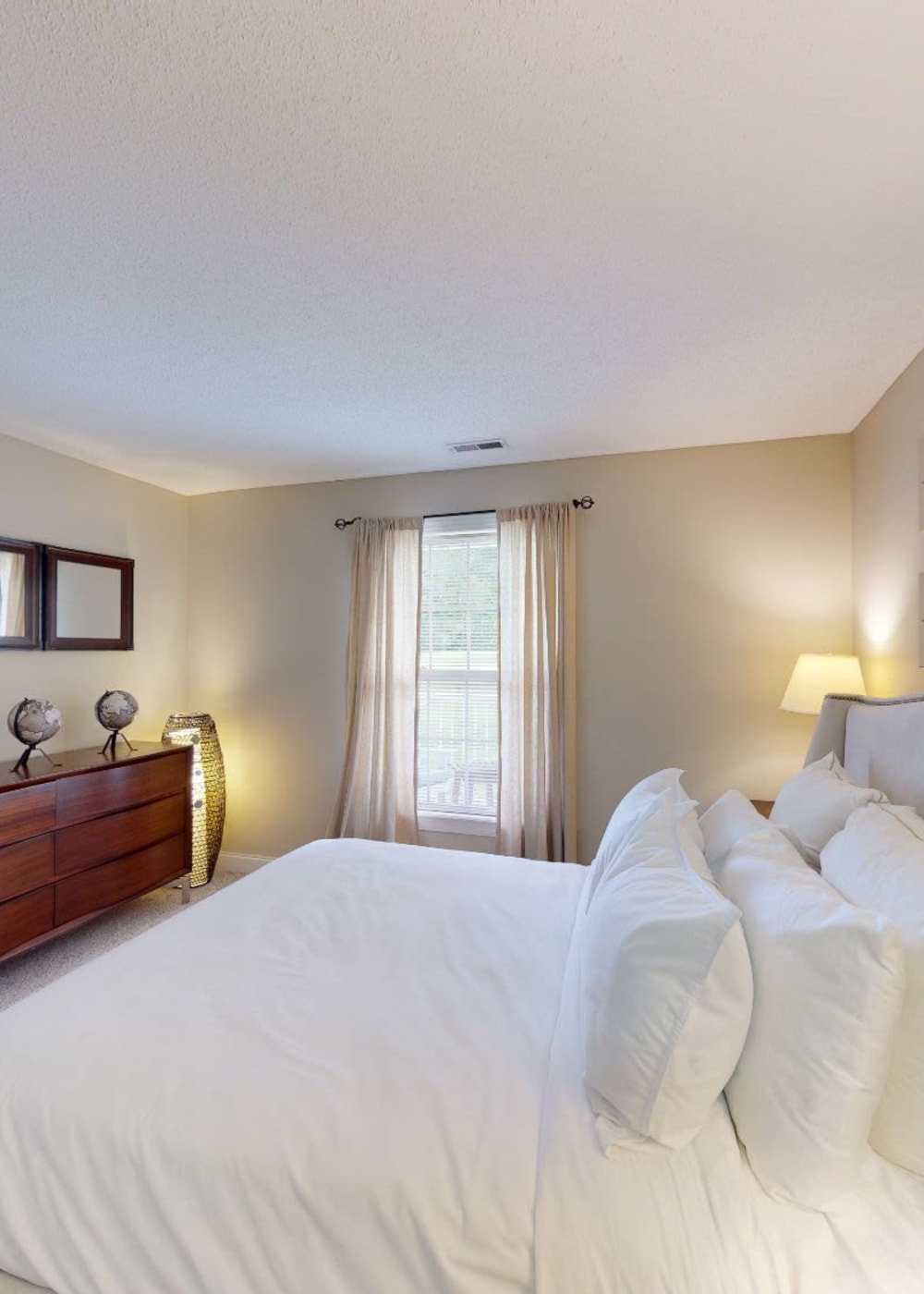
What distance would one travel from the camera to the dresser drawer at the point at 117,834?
9.39 feet

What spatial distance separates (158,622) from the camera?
4055 millimetres

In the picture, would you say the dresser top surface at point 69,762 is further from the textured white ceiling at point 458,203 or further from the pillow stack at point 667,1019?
the pillow stack at point 667,1019

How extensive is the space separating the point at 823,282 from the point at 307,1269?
262cm

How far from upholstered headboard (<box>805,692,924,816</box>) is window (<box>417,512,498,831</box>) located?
1.75 metres

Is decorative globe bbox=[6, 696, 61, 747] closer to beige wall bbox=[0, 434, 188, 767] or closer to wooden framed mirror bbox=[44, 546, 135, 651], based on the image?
beige wall bbox=[0, 434, 188, 767]

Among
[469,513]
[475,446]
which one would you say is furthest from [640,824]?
[469,513]

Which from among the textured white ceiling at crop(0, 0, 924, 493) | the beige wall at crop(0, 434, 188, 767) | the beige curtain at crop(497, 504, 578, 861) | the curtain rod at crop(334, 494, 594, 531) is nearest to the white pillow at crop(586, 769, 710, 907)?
the beige curtain at crop(497, 504, 578, 861)

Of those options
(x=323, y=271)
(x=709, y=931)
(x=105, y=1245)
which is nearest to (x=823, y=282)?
(x=323, y=271)

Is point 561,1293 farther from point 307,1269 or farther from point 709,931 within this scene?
point 709,931

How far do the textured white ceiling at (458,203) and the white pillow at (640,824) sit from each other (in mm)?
1556

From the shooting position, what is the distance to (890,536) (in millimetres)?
2574

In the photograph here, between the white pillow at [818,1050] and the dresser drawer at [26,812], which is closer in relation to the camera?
the white pillow at [818,1050]

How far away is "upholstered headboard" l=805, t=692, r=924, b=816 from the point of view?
1.76m

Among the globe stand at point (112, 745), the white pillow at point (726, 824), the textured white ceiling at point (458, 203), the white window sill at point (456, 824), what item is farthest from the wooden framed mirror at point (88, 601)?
the white pillow at point (726, 824)
